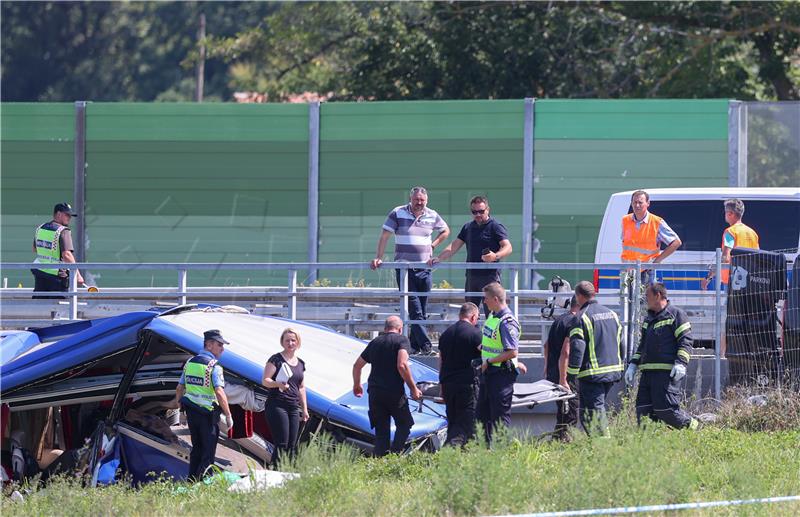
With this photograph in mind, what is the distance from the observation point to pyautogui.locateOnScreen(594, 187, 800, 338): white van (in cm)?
1278

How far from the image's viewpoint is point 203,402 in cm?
1059

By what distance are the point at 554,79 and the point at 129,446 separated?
1639 cm

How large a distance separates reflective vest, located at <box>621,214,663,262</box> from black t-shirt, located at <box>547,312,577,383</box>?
185 centimetres

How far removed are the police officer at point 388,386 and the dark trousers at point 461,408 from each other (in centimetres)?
30

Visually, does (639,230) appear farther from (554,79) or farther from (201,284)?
(554,79)

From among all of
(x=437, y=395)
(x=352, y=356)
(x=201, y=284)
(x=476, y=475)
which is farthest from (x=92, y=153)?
(x=476, y=475)

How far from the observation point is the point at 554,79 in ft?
83.8

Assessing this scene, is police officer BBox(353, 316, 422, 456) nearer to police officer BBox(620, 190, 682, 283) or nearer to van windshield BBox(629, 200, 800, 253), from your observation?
police officer BBox(620, 190, 682, 283)

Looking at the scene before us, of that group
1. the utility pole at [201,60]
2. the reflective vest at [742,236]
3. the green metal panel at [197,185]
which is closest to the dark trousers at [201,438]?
the reflective vest at [742,236]

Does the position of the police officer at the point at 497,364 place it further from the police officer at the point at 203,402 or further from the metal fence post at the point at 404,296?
the metal fence post at the point at 404,296

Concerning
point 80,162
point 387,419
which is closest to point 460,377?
point 387,419

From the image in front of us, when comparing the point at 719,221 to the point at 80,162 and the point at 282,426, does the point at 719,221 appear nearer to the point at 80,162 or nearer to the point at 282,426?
the point at 282,426

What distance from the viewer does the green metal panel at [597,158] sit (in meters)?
17.8

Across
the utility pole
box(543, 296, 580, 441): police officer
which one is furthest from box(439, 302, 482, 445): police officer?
the utility pole
